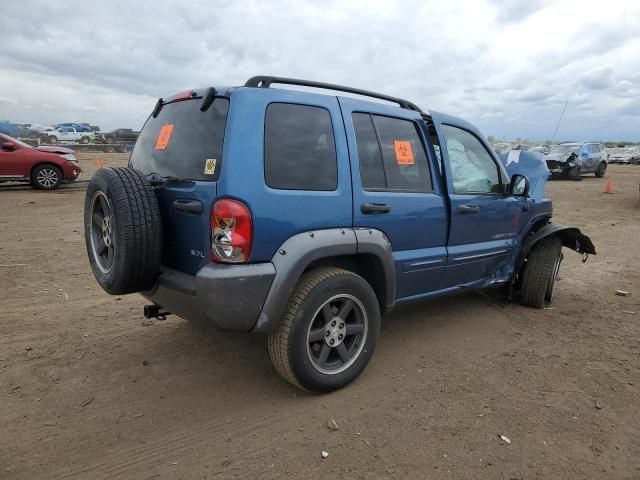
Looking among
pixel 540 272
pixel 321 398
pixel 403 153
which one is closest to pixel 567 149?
pixel 540 272

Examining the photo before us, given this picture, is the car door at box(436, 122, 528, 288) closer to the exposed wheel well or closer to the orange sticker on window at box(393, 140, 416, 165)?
the orange sticker on window at box(393, 140, 416, 165)

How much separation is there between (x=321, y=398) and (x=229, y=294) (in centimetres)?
101

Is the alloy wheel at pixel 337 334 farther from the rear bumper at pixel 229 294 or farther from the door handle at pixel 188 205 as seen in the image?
the door handle at pixel 188 205

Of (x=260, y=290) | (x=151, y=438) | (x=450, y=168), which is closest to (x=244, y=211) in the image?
(x=260, y=290)

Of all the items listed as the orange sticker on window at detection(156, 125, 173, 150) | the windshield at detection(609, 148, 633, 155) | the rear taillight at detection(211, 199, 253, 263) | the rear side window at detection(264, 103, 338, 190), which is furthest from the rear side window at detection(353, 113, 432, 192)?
the windshield at detection(609, 148, 633, 155)

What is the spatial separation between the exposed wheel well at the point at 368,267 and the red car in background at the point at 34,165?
1205 centimetres

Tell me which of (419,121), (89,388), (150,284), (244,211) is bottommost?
(89,388)

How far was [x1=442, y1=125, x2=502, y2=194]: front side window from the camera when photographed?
3865 millimetres

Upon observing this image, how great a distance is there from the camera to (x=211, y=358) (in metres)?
3.52

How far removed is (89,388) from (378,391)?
6.32 ft

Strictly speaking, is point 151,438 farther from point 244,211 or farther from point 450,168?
point 450,168

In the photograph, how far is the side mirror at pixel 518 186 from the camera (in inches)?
168

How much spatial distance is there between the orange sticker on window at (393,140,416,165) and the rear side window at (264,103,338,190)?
654 millimetres

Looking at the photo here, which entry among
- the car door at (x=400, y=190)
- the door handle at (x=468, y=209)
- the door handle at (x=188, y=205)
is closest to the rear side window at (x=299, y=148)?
the car door at (x=400, y=190)
